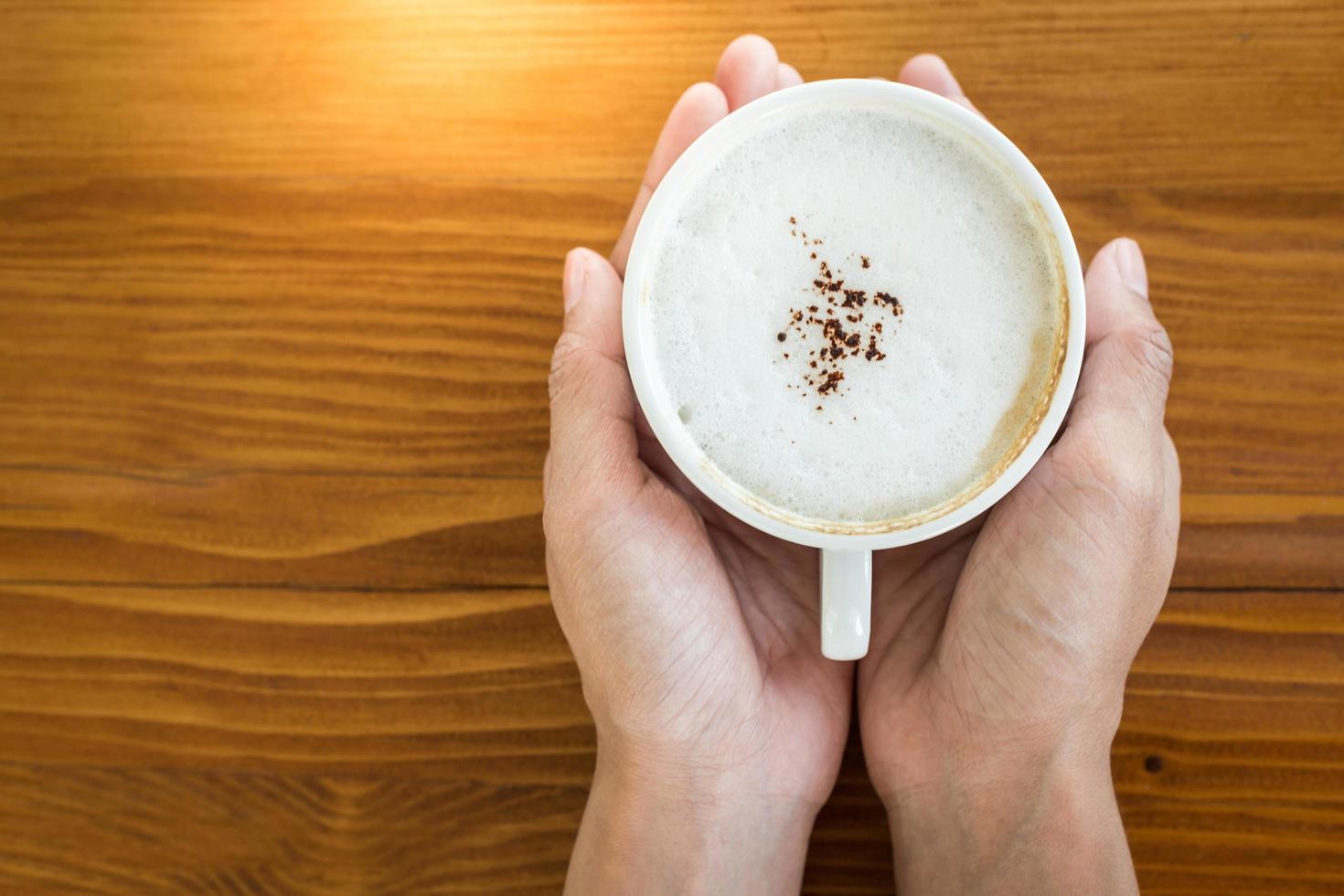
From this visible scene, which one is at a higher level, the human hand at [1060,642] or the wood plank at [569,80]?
the wood plank at [569,80]

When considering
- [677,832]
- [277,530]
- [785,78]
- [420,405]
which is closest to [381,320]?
[420,405]

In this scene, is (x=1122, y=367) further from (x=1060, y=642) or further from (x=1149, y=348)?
(x=1060, y=642)

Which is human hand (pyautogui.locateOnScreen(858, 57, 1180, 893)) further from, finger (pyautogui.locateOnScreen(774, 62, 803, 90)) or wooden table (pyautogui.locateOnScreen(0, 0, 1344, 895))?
finger (pyautogui.locateOnScreen(774, 62, 803, 90))

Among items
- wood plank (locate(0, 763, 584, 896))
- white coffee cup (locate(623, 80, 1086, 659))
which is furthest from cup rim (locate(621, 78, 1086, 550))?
wood plank (locate(0, 763, 584, 896))

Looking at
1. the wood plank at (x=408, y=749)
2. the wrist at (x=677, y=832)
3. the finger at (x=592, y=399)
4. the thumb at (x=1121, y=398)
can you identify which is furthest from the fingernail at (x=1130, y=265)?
the wrist at (x=677, y=832)

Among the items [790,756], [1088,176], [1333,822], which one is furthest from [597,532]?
[1333,822]

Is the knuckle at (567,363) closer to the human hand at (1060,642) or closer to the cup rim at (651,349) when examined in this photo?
the cup rim at (651,349)

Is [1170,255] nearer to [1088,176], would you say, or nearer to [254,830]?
[1088,176]
